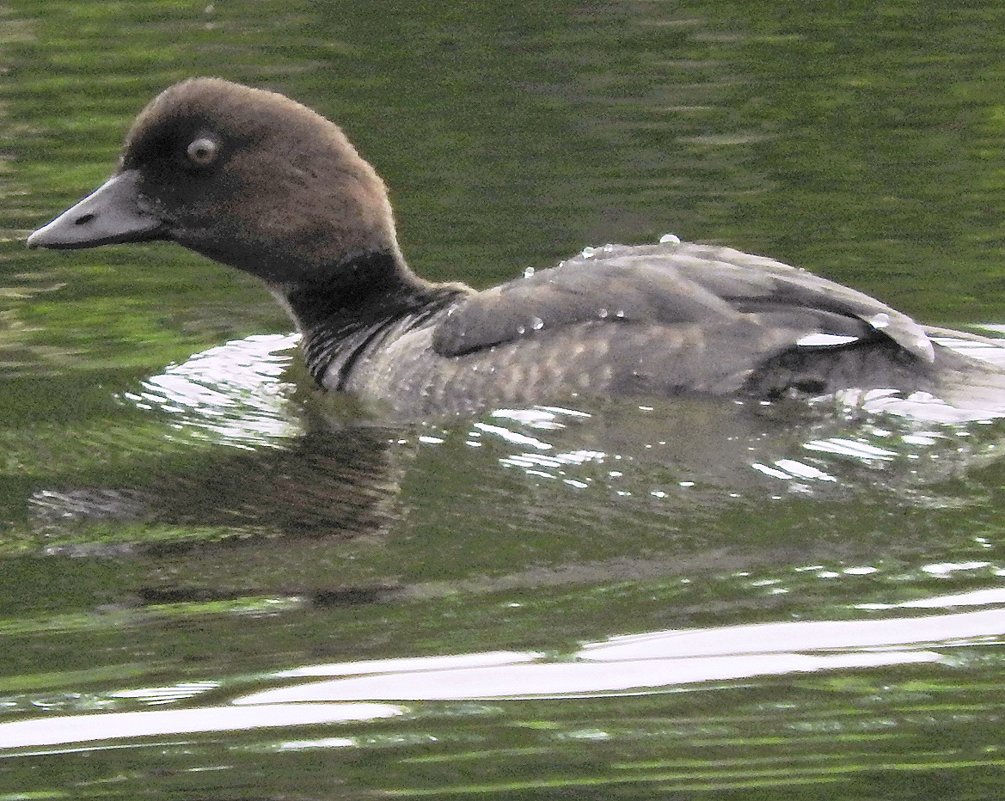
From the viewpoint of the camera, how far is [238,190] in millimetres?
8258

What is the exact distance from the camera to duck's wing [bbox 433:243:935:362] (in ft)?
23.1

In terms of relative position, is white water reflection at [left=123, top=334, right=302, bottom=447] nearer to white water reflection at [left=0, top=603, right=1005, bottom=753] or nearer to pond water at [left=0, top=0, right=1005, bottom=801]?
pond water at [left=0, top=0, right=1005, bottom=801]

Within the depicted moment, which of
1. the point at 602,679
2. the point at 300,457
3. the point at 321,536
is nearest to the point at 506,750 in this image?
the point at 602,679

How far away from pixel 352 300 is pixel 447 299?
464mm

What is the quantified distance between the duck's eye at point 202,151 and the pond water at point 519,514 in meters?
0.82

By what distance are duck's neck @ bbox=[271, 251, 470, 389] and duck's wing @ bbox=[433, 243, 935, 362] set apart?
706mm

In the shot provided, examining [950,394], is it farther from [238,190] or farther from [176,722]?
[176,722]

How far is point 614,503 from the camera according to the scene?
20.2 ft

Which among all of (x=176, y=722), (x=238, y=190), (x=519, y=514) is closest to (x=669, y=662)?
(x=176, y=722)

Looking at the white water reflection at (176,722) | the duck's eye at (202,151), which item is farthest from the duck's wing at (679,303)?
the white water reflection at (176,722)

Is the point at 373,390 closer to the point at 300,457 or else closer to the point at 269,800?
the point at 300,457

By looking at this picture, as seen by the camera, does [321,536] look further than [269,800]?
Yes

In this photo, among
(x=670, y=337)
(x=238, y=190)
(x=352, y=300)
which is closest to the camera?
(x=670, y=337)

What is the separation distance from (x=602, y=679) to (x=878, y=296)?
417cm
